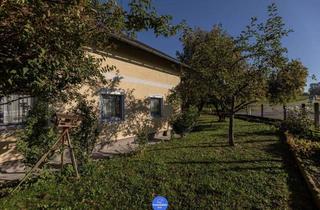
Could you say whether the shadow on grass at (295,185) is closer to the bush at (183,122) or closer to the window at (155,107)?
the bush at (183,122)

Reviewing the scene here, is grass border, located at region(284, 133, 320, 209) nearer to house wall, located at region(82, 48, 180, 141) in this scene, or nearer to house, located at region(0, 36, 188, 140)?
house, located at region(0, 36, 188, 140)

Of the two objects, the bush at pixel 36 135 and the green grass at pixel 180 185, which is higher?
the bush at pixel 36 135

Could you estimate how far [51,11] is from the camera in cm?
331

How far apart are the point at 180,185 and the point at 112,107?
6.20 metres

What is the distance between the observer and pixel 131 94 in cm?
1214

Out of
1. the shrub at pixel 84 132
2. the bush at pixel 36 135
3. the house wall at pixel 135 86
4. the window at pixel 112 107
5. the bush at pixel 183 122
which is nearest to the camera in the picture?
the bush at pixel 36 135

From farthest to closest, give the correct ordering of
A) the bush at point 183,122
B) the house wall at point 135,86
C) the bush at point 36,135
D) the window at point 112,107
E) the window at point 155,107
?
the window at point 155,107 → the bush at point 183,122 → the house wall at point 135,86 → the window at point 112,107 → the bush at point 36,135

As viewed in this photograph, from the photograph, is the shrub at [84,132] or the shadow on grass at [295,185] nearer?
the shadow on grass at [295,185]

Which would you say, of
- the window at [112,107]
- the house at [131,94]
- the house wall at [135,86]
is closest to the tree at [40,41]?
the house at [131,94]

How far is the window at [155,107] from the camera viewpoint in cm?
1441

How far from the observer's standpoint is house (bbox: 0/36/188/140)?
33.6 ft

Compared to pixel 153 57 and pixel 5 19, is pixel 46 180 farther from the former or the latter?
pixel 153 57

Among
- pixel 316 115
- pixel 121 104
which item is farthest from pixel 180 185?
pixel 316 115

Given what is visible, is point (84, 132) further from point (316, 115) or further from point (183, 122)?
point (316, 115)
